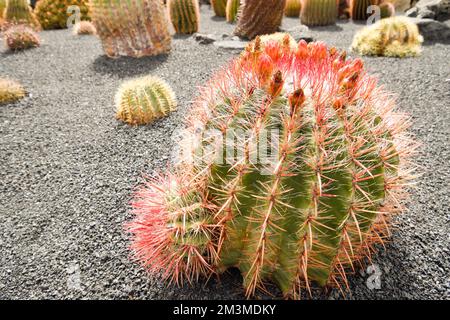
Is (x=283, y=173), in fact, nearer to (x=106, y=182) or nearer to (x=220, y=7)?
(x=106, y=182)

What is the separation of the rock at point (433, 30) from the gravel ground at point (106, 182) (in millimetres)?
584

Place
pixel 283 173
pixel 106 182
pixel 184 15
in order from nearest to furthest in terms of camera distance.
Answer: pixel 283 173, pixel 106 182, pixel 184 15

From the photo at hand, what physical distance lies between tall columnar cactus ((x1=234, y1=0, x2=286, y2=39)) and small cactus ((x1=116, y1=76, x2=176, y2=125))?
10.9 feet

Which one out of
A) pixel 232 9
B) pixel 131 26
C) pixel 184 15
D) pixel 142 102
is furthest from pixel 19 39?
pixel 232 9

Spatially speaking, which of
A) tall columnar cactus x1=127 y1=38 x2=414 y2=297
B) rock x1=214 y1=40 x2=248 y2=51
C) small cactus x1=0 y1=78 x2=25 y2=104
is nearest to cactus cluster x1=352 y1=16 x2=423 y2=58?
rock x1=214 y1=40 x2=248 y2=51

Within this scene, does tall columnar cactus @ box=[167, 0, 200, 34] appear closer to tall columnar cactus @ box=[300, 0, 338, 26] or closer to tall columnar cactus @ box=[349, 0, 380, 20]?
tall columnar cactus @ box=[300, 0, 338, 26]

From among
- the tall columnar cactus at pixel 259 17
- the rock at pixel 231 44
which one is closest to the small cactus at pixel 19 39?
the rock at pixel 231 44

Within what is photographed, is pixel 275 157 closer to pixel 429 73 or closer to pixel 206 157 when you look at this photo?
pixel 206 157

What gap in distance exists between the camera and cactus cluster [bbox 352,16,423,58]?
5.57 metres

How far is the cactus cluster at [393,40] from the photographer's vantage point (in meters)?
5.57

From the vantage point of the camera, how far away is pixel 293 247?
1579mm

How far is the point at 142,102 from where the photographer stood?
3842mm

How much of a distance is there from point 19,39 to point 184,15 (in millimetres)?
3363

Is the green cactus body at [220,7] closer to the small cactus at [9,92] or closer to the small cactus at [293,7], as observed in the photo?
the small cactus at [293,7]
